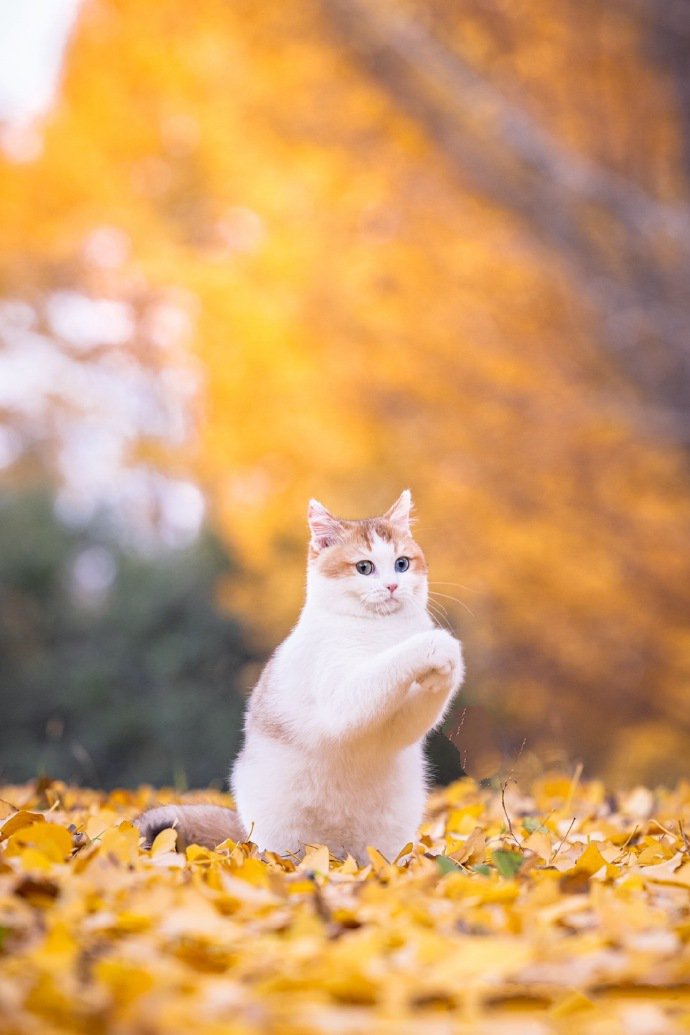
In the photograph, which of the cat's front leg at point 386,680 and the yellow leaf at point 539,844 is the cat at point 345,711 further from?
the yellow leaf at point 539,844

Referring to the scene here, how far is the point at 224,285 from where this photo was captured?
671 cm

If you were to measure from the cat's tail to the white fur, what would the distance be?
72 mm

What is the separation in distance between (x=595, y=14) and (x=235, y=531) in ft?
12.5

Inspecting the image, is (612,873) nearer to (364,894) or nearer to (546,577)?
(364,894)

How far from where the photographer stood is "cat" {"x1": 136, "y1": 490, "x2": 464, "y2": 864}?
6.47 feet

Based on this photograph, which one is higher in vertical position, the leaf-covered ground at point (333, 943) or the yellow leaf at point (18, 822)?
the leaf-covered ground at point (333, 943)

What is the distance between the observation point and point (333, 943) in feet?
4.33

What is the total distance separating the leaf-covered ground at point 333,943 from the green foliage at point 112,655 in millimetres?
4321

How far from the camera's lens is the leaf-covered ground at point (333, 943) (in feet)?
3.42

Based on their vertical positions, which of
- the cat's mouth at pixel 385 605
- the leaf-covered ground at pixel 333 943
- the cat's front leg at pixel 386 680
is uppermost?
the cat's mouth at pixel 385 605

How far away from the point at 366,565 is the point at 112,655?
4.85 meters

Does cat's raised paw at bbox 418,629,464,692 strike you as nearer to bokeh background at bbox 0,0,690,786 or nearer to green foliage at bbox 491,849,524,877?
green foliage at bbox 491,849,524,877

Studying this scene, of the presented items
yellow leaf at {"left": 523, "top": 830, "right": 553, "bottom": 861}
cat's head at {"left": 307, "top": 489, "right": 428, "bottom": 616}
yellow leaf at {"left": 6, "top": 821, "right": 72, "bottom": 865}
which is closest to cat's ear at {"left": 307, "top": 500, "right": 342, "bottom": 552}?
cat's head at {"left": 307, "top": 489, "right": 428, "bottom": 616}

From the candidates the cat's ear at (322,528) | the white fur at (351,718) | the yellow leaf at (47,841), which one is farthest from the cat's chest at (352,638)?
the yellow leaf at (47,841)
